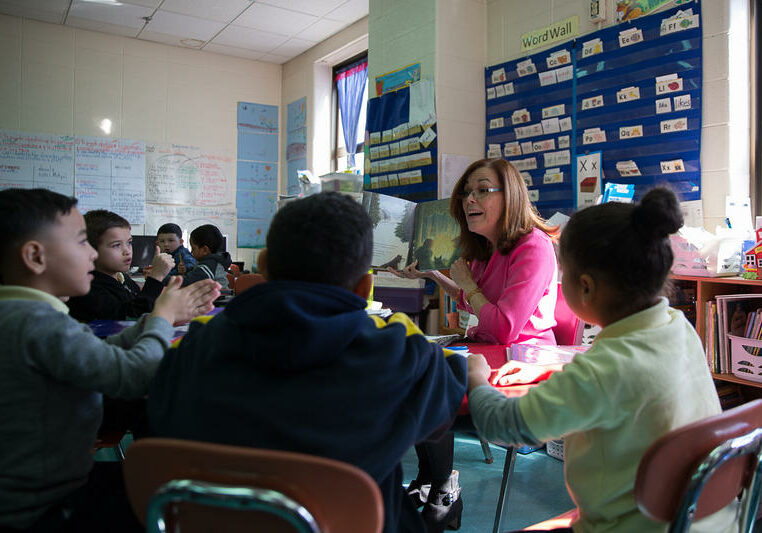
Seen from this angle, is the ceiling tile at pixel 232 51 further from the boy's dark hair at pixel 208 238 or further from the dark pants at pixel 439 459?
the dark pants at pixel 439 459

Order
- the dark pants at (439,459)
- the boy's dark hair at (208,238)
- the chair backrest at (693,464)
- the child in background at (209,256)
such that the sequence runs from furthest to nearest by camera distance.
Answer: the boy's dark hair at (208,238) < the child in background at (209,256) < the dark pants at (439,459) < the chair backrest at (693,464)

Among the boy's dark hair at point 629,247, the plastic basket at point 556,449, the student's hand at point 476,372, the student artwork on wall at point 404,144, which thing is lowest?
the plastic basket at point 556,449

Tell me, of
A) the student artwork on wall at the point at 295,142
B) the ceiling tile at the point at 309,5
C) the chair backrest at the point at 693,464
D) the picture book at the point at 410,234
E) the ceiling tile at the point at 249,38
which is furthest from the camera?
the student artwork on wall at the point at 295,142

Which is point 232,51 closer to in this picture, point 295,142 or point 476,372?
point 295,142

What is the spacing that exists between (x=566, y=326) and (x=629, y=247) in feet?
3.95

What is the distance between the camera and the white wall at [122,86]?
5141 millimetres

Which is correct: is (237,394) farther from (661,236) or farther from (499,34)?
(499,34)

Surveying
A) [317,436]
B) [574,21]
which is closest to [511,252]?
[317,436]

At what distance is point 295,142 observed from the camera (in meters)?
6.11

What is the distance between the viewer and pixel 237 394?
76 cm

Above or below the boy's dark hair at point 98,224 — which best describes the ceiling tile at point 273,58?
above

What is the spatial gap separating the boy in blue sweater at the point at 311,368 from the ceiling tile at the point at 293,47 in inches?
206

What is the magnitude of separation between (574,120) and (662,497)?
2804 mm

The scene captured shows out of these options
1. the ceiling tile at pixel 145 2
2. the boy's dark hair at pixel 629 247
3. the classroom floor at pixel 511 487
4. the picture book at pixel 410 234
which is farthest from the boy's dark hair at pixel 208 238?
the boy's dark hair at pixel 629 247
